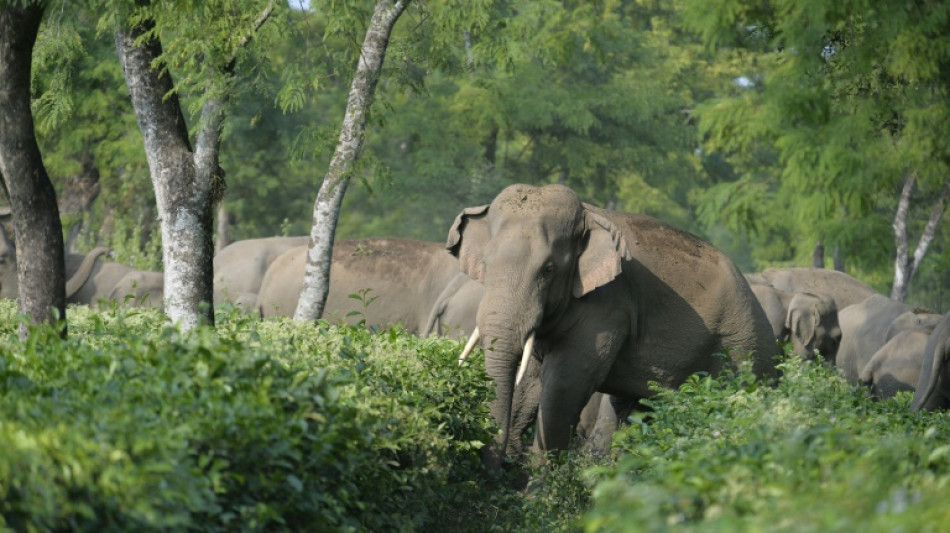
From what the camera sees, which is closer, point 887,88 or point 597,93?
point 887,88

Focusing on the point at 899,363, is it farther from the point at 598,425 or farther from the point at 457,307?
the point at 598,425

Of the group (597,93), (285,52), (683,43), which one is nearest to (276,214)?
(285,52)

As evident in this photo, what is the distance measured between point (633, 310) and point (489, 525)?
10.7 feet

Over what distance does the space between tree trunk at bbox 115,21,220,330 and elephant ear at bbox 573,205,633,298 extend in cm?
285

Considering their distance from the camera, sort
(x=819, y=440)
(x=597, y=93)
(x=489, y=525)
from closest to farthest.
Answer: (x=819, y=440) < (x=489, y=525) < (x=597, y=93)

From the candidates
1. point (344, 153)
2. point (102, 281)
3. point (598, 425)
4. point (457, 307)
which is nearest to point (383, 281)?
point (457, 307)

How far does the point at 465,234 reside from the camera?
1306cm

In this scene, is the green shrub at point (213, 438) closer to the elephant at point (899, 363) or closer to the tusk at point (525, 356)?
the tusk at point (525, 356)

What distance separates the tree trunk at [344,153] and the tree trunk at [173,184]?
209 cm

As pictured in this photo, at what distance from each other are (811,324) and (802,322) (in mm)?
176

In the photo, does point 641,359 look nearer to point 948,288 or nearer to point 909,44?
point 909,44

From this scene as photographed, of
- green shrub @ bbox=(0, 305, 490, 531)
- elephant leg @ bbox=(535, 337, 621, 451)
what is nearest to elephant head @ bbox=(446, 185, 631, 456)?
elephant leg @ bbox=(535, 337, 621, 451)

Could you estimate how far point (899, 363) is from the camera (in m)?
19.1

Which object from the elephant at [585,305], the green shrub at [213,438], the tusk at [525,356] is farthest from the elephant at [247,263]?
the green shrub at [213,438]
